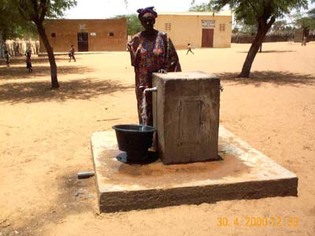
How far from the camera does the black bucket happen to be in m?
4.50

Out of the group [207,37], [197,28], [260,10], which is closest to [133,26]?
[197,28]

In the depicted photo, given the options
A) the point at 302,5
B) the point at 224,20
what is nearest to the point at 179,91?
the point at 302,5

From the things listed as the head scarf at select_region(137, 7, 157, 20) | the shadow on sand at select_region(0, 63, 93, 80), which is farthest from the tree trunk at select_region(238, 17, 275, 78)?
the head scarf at select_region(137, 7, 157, 20)

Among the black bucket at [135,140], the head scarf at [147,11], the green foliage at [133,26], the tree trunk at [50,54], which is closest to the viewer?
the black bucket at [135,140]

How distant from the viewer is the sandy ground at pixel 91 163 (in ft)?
12.3

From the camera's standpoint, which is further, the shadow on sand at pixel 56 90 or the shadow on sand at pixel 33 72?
the shadow on sand at pixel 33 72

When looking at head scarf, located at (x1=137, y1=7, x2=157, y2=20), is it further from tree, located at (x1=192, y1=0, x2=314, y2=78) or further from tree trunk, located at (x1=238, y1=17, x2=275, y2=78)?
tree trunk, located at (x1=238, y1=17, x2=275, y2=78)

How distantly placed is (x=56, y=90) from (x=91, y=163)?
8.50 metres

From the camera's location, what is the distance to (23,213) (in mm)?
4102

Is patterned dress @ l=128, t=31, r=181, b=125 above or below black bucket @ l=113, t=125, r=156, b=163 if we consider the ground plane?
above

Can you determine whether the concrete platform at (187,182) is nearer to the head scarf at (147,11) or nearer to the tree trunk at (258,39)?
the head scarf at (147,11)
